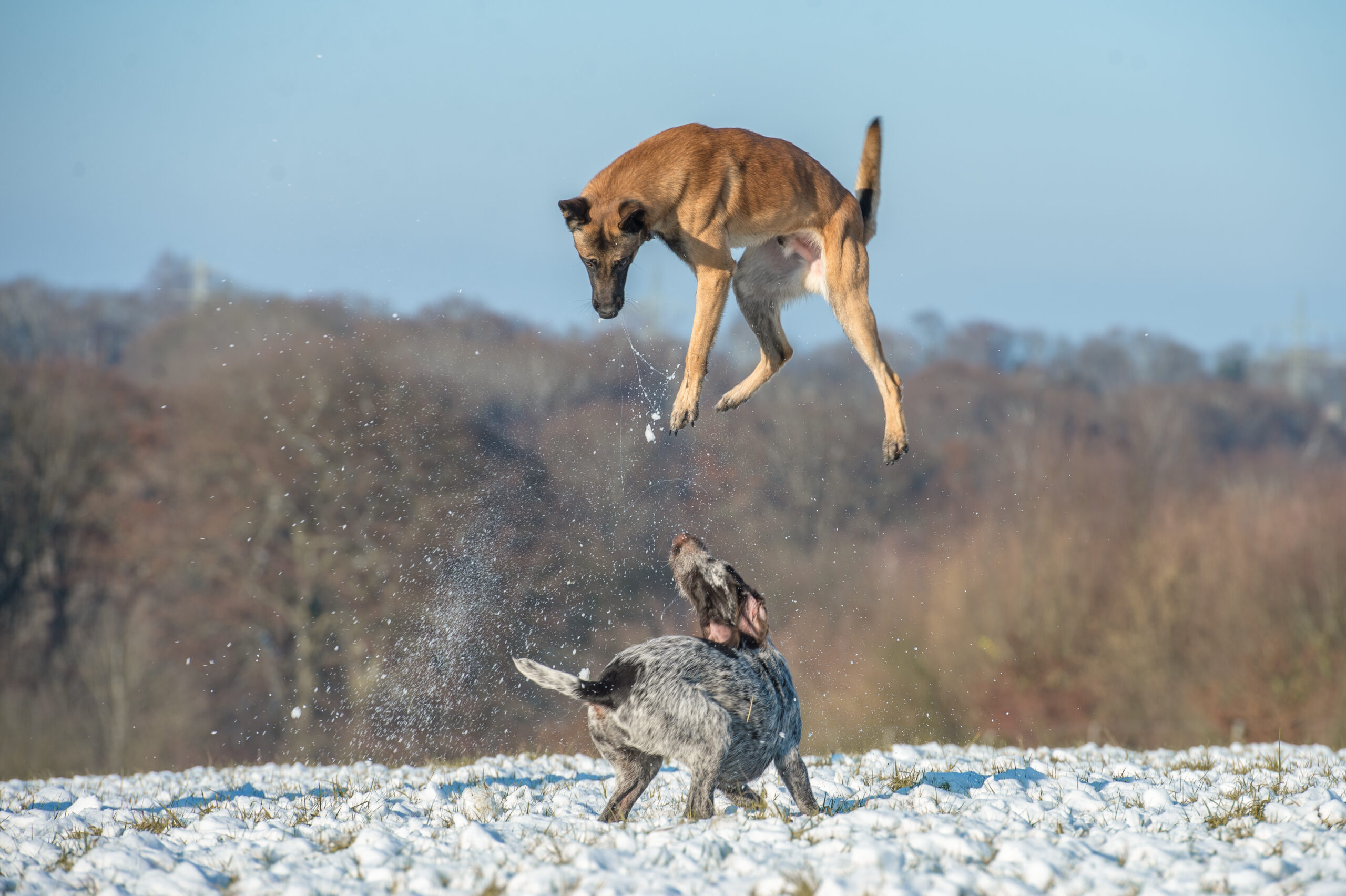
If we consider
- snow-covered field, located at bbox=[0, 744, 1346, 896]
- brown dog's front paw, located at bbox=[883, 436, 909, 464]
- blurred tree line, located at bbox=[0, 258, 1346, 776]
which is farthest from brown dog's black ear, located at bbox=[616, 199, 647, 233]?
blurred tree line, located at bbox=[0, 258, 1346, 776]

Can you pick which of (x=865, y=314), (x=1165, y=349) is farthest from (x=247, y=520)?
(x=1165, y=349)

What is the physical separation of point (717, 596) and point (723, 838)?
1.25 metres

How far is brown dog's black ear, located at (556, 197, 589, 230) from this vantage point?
756cm

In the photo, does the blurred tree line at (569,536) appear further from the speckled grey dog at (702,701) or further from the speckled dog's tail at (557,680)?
the speckled dog's tail at (557,680)

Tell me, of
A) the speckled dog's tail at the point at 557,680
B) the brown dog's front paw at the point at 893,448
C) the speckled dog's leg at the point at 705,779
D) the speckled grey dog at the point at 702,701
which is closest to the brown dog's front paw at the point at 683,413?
the brown dog's front paw at the point at 893,448

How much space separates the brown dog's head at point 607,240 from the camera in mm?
7582

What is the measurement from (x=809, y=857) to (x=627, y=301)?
420 cm

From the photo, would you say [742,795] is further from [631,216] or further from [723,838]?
[631,216]

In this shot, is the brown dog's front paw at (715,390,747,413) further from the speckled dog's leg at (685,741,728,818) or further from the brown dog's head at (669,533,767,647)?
the speckled dog's leg at (685,741,728,818)

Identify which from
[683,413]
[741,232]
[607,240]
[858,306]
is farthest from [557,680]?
[858,306]

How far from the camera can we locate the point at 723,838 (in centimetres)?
498

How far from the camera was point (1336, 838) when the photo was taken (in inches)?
198

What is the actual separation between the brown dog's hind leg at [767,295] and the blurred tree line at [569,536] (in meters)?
10.9

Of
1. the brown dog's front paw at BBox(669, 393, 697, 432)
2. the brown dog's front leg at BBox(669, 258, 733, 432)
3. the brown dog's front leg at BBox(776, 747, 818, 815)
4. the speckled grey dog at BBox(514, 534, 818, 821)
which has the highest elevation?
the brown dog's front leg at BBox(669, 258, 733, 432)
